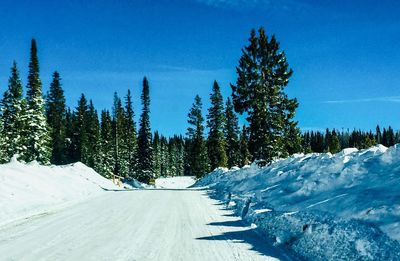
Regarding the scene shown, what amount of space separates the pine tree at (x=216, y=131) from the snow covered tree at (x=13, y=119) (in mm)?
28183

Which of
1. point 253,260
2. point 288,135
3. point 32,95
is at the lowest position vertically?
point 253,260

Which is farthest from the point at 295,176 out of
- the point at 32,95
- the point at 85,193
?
the point at 32,95

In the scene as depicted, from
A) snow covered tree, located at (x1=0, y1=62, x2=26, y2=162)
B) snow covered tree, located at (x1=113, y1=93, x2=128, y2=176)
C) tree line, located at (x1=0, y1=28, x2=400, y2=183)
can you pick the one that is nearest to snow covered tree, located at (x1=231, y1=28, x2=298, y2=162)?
tree line, located at (x1=0, y1=28, x2=400, y2=183)

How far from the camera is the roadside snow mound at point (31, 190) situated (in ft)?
47.1

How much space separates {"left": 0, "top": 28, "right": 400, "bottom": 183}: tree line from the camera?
37.0m

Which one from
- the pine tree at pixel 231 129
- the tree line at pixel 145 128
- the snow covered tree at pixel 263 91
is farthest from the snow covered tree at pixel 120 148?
the snow covered tree at pixel 263 91

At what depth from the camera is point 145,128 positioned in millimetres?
74062

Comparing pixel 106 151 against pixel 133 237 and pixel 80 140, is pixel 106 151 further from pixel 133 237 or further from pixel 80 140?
pixel 133 237

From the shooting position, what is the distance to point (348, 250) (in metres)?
7.04

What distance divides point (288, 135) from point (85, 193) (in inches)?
903

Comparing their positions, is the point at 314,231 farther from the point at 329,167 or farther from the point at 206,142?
the point at 206,142

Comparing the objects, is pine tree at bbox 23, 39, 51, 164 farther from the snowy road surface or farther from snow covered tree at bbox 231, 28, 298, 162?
the snowy road surface

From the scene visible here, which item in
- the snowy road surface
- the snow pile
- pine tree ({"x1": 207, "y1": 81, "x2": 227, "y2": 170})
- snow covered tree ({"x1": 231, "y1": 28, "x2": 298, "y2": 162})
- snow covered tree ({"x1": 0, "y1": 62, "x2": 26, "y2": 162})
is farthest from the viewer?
pine tree ({"x1": 207, "y1": 81, "x2": 227, "y2": 170})

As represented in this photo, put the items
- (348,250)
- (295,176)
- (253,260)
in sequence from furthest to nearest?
(295,176), (253,260), (348,250)
